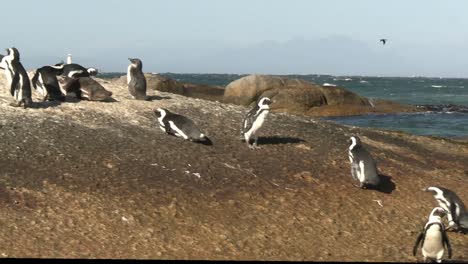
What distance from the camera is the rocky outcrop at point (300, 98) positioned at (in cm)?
4350

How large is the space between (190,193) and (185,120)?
332 centimetres

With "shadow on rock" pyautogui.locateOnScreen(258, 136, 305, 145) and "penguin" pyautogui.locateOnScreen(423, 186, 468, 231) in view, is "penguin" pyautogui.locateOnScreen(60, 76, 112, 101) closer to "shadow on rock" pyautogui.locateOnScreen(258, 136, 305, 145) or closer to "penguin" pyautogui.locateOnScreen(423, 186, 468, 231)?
"shadow on rock" pyautogui.locateOnScreen(258, 136, 305, 145)

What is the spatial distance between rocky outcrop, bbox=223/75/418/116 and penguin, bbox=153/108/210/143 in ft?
88.7

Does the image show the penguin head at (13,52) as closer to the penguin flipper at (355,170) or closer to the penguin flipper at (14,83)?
the penguin flipper at (14,83)

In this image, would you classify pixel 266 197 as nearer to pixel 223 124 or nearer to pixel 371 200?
pixel 371 200

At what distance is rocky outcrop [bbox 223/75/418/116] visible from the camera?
43500 mm

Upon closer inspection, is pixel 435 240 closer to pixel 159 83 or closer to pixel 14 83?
pixel 14 83

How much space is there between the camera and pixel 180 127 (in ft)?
49.5

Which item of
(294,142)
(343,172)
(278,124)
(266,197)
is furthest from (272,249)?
(278,124)

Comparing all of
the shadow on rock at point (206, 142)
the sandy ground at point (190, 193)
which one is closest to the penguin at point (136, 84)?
the sandy ground at point (190, 193)

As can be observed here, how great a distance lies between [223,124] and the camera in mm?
16891

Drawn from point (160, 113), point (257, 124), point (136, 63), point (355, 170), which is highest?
point (136, 63)

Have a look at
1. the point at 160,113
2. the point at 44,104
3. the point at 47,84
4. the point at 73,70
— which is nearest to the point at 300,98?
the point at 73,70

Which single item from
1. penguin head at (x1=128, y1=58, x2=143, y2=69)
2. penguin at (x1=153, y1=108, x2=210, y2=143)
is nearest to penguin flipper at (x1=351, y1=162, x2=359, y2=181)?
penguin at (x1=153, y1=108, x2=210, y2=143)
